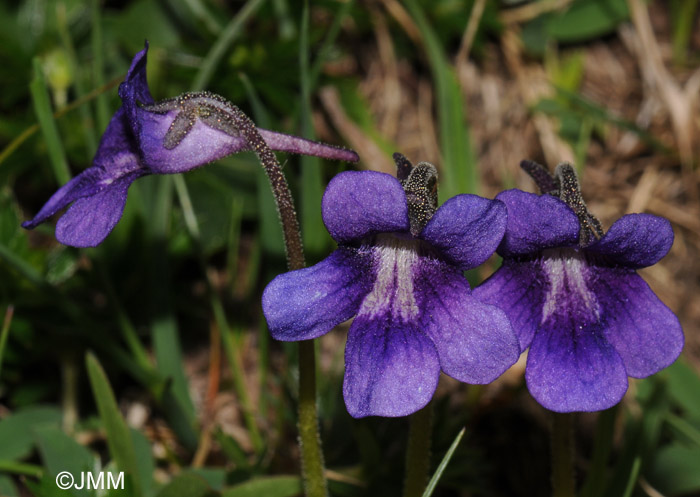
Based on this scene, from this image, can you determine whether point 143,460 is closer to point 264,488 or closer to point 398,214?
point 264,488

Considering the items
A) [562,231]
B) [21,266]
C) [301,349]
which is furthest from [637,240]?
[21,266]

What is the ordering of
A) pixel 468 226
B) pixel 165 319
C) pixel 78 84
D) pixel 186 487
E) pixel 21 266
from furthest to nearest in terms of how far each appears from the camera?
1. pixel 78 84
2. pixel 165 319
3. pixel 21 266
4. pixel 186 487
5. pixel 468 226

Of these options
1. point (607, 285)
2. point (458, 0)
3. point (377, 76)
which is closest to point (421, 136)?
point (377, 76)

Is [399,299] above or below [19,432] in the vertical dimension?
above

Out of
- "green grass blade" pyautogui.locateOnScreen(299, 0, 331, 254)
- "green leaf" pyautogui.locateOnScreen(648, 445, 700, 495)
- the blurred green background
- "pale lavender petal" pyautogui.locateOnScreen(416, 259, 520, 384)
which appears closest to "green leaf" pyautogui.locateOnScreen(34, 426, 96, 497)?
the blurred green background

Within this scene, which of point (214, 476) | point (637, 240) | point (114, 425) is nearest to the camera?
point (637, 240)

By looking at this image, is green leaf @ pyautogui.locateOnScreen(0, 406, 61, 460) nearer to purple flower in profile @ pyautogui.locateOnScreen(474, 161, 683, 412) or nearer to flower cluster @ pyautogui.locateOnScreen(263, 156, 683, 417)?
flower cluster @ pyautogui.locateOnScreen(263, 156, 683, 417)

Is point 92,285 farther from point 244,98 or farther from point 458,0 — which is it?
point 458,0

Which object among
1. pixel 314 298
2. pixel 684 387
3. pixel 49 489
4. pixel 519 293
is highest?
pixel 314 298
